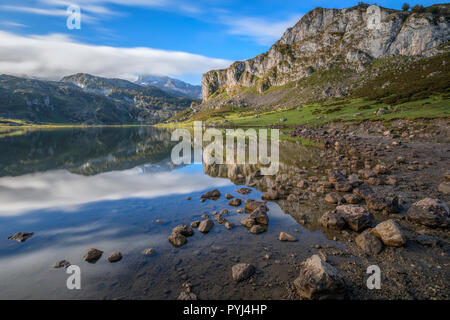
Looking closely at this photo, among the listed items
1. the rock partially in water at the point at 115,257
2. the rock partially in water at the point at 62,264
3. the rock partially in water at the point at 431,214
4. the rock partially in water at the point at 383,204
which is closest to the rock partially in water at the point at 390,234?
the rock partially in water at the point at 431,214

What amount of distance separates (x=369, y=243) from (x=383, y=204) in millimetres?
4710

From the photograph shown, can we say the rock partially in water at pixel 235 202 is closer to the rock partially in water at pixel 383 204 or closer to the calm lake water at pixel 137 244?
the calm lake water at pixel 137 244

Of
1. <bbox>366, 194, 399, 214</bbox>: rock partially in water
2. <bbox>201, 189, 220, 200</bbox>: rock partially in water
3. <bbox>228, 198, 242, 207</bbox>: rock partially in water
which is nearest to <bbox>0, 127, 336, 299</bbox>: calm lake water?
<bbox>228, 198, 242, 207</bbox>: rock partially in water

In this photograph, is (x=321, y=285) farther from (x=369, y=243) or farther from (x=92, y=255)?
(x=92, y=255)

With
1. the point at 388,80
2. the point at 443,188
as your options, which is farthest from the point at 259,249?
the point at 388,80

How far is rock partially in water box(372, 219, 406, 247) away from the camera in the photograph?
933 centimetres

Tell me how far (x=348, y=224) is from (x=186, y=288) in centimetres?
908

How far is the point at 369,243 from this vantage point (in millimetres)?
9555

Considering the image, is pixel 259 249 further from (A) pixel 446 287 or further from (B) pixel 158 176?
(B) pixel 158 176

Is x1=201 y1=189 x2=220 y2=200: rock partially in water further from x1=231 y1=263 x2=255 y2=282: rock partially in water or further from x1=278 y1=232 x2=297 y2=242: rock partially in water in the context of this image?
x1=231 y1=263 x2=255 y2=282: rock partially in water

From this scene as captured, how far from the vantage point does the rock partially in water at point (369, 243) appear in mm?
9250

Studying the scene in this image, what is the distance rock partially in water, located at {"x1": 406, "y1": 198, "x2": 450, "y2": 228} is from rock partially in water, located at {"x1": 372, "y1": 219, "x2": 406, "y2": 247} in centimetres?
268

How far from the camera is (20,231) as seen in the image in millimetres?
12539
